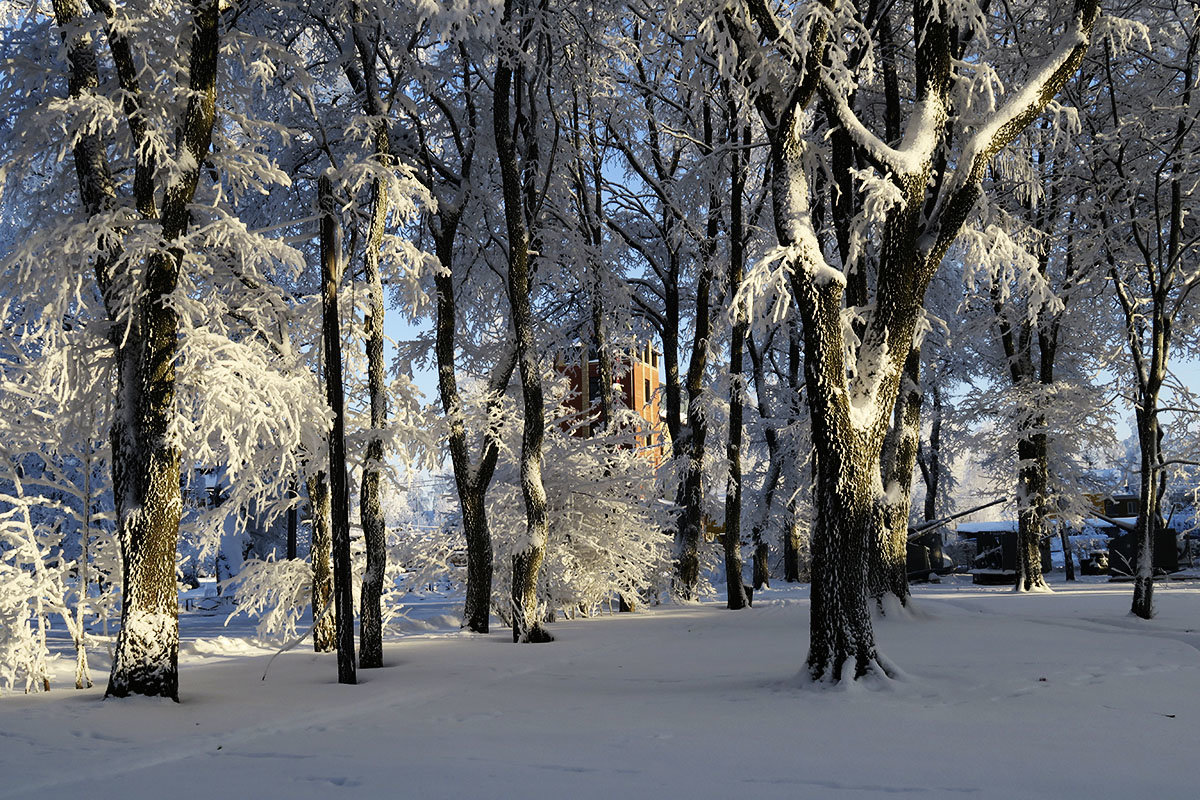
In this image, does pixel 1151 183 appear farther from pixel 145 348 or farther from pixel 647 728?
pixel 145 348

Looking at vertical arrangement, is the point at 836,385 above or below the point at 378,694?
above

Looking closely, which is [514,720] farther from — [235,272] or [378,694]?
[235,272]

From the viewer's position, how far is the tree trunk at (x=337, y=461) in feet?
27.5

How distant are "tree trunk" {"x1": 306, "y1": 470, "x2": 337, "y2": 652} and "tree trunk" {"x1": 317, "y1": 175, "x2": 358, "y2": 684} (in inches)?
116

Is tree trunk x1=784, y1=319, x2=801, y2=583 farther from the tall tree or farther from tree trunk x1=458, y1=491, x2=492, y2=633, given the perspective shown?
tree trunk x1=458, y1=491, x2=492, y2=633

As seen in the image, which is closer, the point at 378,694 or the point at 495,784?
the point at 495,784

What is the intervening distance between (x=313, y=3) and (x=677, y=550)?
13.0 meters

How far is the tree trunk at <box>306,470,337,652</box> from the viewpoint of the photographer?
11.5m

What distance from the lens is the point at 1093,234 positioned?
14758mm

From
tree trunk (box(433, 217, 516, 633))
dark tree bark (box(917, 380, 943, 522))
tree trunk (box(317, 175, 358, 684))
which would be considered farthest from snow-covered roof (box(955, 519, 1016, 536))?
tree trunk (box(317, 175, 358, 684))

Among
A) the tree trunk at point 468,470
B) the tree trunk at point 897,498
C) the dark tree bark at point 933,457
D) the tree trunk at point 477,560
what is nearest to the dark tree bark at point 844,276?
the tree trunk at point 897,498

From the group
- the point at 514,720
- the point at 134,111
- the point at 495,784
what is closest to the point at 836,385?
the point at 514,720

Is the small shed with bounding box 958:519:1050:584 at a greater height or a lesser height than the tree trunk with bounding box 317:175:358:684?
lesser

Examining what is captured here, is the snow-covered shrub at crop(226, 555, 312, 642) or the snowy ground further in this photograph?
the snow-covered shrub at crop(226, 555, 312, 642)
